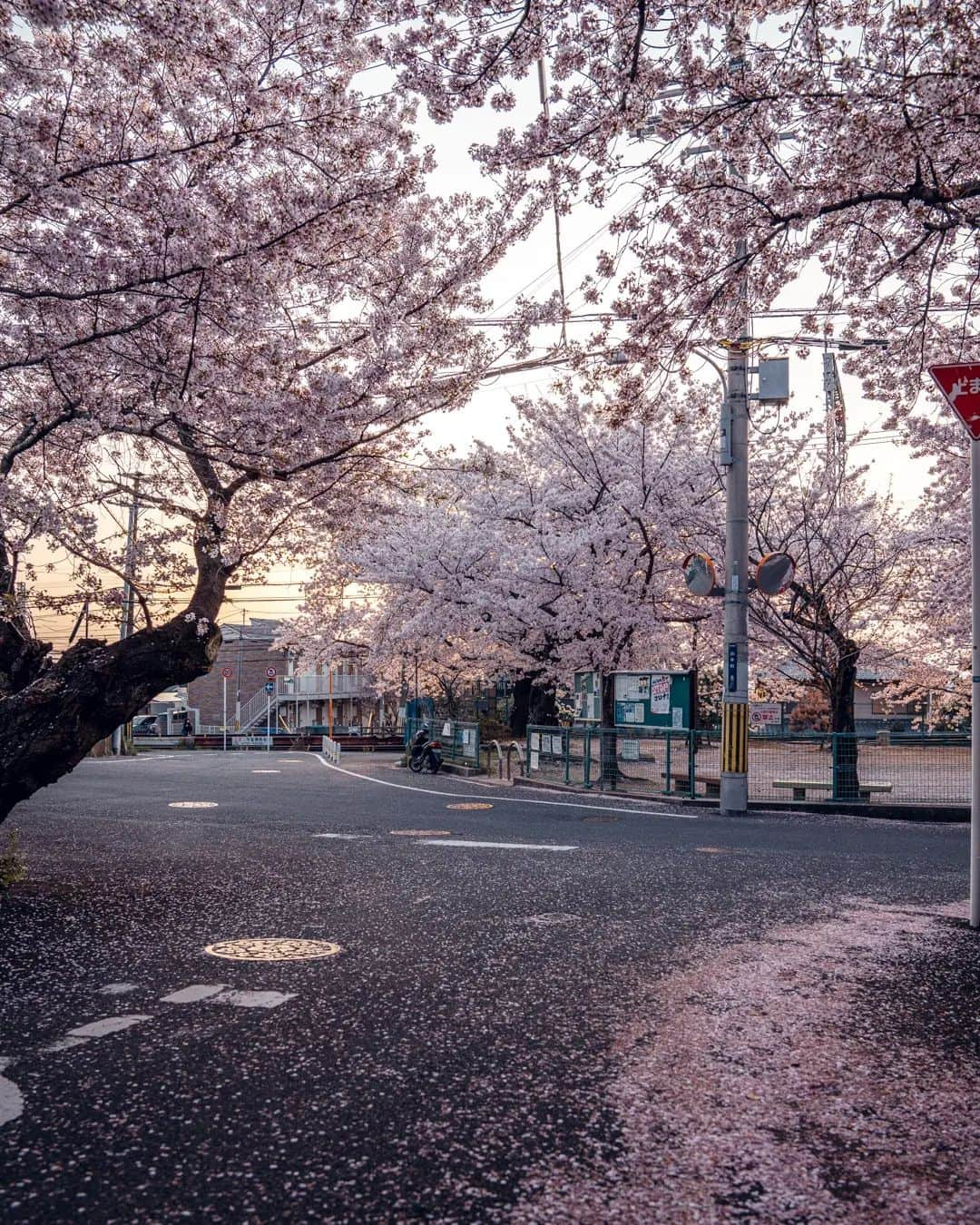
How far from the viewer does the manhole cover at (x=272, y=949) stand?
19.5 ft

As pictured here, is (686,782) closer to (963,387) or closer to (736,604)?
(736,604)

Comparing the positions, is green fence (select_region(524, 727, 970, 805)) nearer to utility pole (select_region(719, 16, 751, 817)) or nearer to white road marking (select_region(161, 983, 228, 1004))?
utility pole (select_region(719, 16, 751, 817))

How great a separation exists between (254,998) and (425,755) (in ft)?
75.5

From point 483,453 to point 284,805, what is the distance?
51.8 ft

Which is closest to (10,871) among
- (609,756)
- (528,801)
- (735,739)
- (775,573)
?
(528,801)

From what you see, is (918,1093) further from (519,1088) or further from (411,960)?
(411,960)

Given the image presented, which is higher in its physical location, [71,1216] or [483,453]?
[483,453]

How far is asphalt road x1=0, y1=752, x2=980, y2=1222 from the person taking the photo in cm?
304

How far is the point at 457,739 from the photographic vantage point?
2895 centimetres

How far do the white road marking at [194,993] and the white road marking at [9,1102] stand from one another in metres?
1.15

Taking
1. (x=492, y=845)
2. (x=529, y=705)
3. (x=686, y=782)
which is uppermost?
(x=529, y=705)

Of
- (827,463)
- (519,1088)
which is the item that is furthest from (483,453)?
(519,1088)

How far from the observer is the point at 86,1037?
4.45 metres

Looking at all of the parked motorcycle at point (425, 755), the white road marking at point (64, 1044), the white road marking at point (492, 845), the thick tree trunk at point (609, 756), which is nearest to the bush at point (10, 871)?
the white road marking at point (64, 1044)
